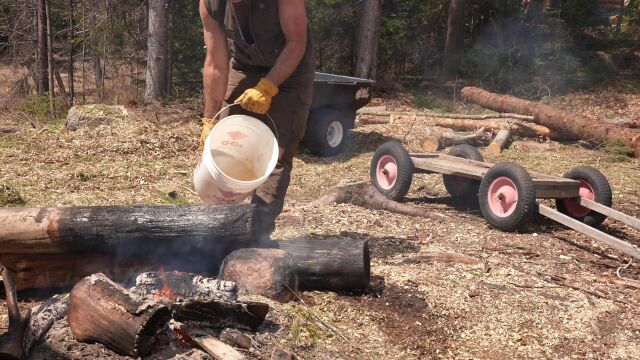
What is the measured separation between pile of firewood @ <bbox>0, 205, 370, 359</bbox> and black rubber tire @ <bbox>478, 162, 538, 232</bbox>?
2159mm

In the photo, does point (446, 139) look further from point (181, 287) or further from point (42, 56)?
point (42, 56)

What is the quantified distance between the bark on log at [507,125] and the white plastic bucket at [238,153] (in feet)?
26.4

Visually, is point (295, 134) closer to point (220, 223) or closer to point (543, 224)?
point (220, 223)

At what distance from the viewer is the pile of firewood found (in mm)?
3119

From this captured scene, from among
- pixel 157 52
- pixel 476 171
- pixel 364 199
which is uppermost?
pixel 157 52

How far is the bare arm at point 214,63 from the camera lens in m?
4.44

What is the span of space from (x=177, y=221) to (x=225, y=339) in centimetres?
92

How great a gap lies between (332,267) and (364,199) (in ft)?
8.42

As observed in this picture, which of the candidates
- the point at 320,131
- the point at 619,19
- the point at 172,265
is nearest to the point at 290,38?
the point at 172,265

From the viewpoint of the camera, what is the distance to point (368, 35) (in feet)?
48.9

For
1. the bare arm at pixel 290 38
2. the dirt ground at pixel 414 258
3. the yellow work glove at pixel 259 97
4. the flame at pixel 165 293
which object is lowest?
the dirt ground at pixel 414 258

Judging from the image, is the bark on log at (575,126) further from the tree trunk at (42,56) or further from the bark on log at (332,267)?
the tree trunk at (42,56)

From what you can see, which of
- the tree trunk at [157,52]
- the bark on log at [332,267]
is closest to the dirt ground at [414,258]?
the bark on log at [332,267]

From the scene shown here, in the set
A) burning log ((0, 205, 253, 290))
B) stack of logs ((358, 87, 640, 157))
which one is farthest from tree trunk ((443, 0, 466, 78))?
burning log ((0, 205, 253, 290))
